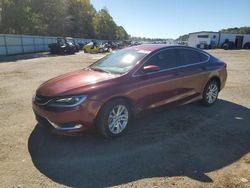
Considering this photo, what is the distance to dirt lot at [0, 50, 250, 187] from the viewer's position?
3.59 m

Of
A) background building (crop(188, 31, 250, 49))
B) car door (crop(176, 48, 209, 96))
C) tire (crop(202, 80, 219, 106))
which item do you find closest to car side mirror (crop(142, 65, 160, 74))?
car door (crop(176, 48, 209, 96))

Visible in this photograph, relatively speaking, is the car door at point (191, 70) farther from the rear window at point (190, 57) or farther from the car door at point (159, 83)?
the car door at point (159, 83)

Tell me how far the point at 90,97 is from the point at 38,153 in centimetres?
124

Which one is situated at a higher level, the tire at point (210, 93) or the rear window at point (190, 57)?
the rear window at point (190, 57)

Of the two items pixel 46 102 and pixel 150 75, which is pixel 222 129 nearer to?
pixel 150 75

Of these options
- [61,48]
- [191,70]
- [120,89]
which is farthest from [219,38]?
[120,89]

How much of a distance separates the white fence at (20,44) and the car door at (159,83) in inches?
1046

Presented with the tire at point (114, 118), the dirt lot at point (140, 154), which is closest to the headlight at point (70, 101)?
the tire at point (114, 118)

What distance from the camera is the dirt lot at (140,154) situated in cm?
359

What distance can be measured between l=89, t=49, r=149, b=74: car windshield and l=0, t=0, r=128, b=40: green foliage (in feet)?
119

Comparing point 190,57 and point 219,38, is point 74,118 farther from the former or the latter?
point 219,38

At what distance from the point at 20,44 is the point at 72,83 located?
30.8 metres

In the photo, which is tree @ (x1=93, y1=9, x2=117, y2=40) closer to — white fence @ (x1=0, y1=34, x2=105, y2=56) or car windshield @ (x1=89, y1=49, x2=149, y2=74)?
white fence @ (x1=0, y1=34, x2=105, y2=56)

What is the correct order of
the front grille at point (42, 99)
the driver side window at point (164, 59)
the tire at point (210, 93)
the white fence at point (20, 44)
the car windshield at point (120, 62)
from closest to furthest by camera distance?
the front grille at point (42, 99) → the car windshield at point (120, 62) → the driver side window at point (164, 59) → the tire at point (210, 93) → the white fence at point (20, 44)
